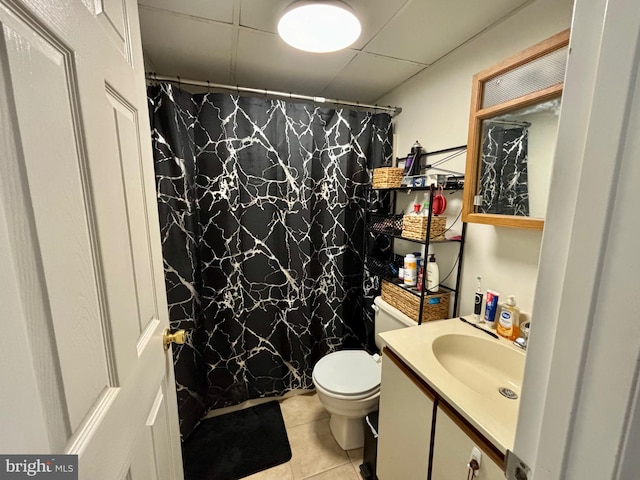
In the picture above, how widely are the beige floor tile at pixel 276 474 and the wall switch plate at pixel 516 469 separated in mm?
1383

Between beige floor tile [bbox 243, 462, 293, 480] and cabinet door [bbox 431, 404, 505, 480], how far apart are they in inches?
35.8

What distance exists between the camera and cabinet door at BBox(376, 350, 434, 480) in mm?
936

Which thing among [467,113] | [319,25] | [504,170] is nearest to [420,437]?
[504,170]

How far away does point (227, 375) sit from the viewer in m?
1.84

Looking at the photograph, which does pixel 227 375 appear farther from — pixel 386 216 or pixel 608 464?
pixel 608 464

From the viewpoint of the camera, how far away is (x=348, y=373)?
5.16ft

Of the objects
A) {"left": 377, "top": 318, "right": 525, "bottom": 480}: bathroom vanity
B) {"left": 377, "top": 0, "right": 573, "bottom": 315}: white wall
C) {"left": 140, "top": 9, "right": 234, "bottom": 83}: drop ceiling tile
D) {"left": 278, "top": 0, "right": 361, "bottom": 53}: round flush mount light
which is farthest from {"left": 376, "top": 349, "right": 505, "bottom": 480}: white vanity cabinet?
{"left": 140, "top": 9, "right": 234, "bottom": 83}: drop ceiling tile

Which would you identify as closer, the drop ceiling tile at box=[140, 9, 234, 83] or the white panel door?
the white panel door

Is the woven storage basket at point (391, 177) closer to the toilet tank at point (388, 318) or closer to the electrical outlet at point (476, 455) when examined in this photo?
the toilet tank at point (388, 318)

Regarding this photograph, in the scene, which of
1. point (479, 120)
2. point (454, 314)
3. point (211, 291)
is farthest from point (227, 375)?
point (479, 120)

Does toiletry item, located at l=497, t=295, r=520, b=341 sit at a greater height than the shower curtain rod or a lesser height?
lesser

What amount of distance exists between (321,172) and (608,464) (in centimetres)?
177

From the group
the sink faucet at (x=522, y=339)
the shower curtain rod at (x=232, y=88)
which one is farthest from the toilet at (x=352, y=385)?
the shower curtain rod at (x=232, y=88)

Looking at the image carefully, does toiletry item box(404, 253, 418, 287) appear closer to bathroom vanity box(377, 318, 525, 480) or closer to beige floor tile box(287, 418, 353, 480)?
bathroom vanity box(377, 318, 525, 480)
